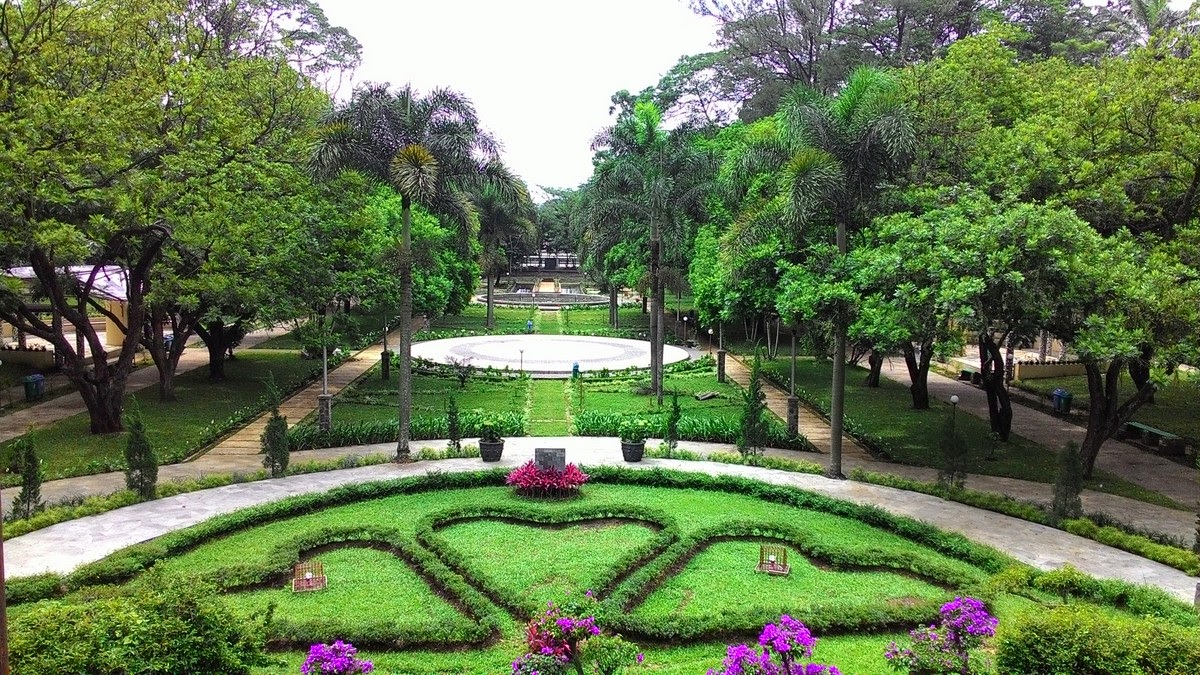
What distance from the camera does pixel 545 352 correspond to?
36.3 meters

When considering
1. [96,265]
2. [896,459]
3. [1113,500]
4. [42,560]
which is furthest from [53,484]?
[1113,500]

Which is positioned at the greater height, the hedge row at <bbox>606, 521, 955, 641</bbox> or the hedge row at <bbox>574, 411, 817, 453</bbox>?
the hedge row at <bbox>574, 411, 817, 453</bbox>

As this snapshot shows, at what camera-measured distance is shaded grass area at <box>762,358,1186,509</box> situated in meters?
17.7

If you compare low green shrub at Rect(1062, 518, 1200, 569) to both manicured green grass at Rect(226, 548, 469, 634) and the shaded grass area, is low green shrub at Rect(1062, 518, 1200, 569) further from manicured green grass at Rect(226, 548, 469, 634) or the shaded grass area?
manicured green grass at Rect(226, 548, 469, 634)

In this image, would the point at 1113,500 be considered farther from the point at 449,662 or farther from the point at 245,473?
the point at 245,473

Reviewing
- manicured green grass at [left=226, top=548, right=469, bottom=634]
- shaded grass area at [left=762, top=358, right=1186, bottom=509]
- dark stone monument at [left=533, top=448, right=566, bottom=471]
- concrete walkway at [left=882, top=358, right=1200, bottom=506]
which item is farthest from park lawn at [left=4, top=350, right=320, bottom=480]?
concrete walkway at [left=882, top=358, right=1200, bottom=506]

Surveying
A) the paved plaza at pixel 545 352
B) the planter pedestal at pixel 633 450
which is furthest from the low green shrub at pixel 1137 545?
the paved plaza at pixel 545 352

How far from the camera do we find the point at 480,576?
10773mm

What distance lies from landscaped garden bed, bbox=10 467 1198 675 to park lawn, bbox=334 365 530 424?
27.4ft

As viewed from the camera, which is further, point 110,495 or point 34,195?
point 34,195

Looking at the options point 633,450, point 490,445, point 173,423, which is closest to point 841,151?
point 633,450

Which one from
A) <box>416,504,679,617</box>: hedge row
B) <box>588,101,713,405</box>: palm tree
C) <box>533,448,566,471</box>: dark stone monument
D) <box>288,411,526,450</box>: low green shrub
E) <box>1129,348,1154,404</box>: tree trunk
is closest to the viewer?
<box>416,504,679,617</box>: hedge row

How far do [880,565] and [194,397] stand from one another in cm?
2175

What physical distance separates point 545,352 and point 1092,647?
29985 mm
